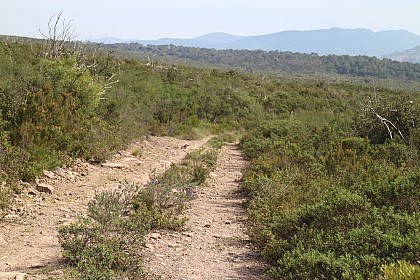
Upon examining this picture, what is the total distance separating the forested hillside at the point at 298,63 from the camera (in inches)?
4139

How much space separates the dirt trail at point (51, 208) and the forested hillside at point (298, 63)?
67577 mm

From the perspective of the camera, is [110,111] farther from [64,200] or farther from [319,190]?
[319,190]

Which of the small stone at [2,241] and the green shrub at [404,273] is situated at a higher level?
the green shrub at [404,273]

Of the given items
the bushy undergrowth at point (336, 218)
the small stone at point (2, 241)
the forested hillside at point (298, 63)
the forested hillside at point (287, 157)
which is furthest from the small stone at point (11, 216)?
the forested hillside at point (298, 63)

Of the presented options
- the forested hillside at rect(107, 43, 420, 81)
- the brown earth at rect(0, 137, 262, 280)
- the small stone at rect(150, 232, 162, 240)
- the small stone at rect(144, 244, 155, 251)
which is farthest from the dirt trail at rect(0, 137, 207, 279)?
the forested hillside at rect(107, 43, 420, 81)

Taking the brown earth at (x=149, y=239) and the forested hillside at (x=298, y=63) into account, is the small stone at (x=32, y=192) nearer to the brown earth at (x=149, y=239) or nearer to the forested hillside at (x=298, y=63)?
the brown earth at (x=149, y=239)

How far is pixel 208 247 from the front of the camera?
250 inches

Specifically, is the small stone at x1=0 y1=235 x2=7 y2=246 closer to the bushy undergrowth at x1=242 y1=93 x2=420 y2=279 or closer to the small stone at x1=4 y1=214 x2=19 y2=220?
the small stone at x1=4 y1=214 x2=19 y2=220

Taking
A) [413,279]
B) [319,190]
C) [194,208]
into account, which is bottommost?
[194,208]

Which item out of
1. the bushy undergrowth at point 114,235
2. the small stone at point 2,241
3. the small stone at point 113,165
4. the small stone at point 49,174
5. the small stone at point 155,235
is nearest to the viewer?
the bushy undergrowth at point 114,235

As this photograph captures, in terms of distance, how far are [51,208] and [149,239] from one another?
2273mm

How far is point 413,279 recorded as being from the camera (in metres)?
2.86

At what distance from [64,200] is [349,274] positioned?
5742 millimetres

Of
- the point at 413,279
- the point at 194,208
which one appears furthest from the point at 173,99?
the point at 413,279
